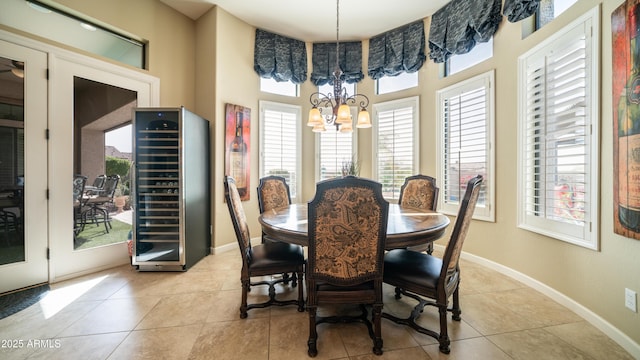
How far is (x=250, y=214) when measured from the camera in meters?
3.83

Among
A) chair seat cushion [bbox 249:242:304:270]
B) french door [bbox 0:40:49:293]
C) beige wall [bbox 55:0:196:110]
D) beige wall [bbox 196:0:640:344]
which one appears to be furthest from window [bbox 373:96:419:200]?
french door [bbox 0:40:49:293]

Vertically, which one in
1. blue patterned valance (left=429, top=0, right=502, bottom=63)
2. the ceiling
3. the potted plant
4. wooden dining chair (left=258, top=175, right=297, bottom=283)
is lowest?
wooden dining chair (left=258, top=175, right=297, bottom=283)

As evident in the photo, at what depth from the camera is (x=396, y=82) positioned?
404cm

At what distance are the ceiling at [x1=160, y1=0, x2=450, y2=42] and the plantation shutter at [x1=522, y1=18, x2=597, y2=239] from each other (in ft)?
5.69

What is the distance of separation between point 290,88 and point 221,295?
3.40 meters

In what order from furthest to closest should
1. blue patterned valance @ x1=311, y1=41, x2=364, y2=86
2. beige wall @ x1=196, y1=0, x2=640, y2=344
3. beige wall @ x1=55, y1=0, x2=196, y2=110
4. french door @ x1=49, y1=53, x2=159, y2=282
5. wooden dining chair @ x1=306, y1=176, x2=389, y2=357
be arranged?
blue patterned valance @ x1=311, y1=41, x2=364, y2=86 → beige wall @ x1=55, y1=0, x2=196, y2=110 → french door @ x1=49, y1=53, x2=159, y2=282 → beige wall @ x1=196, y1=0, x2=640, y2=344 → wooden dining chair @ x1=306, y1=176, x2=389, y2=357

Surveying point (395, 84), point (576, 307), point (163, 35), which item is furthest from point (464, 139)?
point (163, 35)

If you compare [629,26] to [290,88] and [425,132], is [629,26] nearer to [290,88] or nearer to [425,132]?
[425,132]

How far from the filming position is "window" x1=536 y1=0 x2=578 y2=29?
224 centimetres

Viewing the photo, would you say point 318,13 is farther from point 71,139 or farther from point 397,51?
point 71,139

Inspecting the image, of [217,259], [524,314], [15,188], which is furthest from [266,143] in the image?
[524,314]

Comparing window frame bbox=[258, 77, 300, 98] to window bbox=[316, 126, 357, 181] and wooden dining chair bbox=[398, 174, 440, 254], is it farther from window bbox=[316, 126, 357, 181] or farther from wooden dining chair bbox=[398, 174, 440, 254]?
wooden dining chair bbox=[398, 174, 440, 254]

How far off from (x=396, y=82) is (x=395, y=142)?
1021mm

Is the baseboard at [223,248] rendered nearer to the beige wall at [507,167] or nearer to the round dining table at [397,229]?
the beige wall at [507,167]
